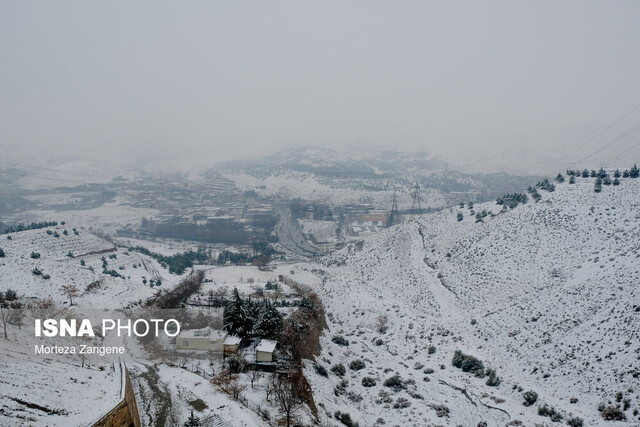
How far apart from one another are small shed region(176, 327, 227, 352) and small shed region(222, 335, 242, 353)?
10.4 inches

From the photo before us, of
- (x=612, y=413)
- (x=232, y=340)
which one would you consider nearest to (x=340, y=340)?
(x=232, y=340)

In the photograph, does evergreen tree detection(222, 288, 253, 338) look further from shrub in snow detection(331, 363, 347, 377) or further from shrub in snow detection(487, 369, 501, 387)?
shrub in snow detection(487, 369, 501, 387)

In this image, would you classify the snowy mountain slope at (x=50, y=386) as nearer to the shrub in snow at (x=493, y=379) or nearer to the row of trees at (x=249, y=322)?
the row of trees at (x=249, y=322)

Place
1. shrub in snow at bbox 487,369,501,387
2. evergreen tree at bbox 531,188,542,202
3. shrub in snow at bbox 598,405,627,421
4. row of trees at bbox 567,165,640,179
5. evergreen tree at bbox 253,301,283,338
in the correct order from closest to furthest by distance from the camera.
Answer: shrub in snow at bbox 598,405,627,421 → shrub in snow at bbox 487,369,501,387 → evergreen tree at bbox 253,301,283,338 → row of trees at bbox 567,165,640,179 → evergreen tree at bbox 531,188,542,202

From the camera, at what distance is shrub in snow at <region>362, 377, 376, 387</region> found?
978 inches

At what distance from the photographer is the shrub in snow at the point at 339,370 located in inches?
1024

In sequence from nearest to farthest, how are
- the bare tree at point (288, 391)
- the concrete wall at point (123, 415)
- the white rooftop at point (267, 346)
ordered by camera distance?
the concrete wall at point (123, 415) → the bare tree at point (288, 391) → the white rooftop at point (267, 346)

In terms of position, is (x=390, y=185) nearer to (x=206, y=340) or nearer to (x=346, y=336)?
(x=346, y=336)

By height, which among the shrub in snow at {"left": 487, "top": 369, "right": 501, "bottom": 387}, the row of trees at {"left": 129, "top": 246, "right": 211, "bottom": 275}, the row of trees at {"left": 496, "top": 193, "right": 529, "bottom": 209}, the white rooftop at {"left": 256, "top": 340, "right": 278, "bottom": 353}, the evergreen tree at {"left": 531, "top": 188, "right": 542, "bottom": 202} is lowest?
the row of trees at {"left": 129, "top": 246, "right": 211, "bottom": 275}

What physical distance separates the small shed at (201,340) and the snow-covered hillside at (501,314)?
21.4ft

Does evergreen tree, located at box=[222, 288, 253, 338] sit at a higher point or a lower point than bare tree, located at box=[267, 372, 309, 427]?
higher

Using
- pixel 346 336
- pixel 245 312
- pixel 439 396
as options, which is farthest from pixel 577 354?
pixel 245 312

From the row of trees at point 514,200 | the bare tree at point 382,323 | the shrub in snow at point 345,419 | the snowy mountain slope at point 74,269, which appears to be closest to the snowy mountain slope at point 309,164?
the row of trees at point 514,200

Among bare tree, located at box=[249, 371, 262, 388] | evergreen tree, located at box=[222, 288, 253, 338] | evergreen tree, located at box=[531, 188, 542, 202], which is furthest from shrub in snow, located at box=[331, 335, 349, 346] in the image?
evergreen tree, located at box=[531, 188, 542, 202]
